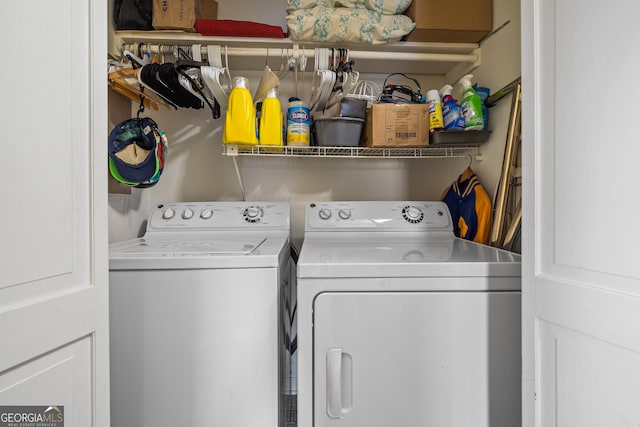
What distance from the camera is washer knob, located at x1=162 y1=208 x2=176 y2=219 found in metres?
1.77

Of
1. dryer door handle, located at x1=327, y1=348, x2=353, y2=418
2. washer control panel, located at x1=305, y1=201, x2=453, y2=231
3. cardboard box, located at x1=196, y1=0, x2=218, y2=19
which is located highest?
cardboard box, located at x1=196, y1=0, x2=218, y2=19

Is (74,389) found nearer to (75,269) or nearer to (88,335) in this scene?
(88,335)

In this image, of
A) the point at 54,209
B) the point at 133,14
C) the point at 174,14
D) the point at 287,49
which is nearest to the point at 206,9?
the point at 174,14

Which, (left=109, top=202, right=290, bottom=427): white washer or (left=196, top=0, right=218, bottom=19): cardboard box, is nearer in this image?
(left=109, top=202, right=290, bottom=427): white washer

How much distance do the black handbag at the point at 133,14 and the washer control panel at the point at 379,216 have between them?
4.09 ft

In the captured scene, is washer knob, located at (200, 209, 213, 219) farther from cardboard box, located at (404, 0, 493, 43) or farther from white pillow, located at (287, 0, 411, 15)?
cardboard box, located at (404, 0, 493, 43)

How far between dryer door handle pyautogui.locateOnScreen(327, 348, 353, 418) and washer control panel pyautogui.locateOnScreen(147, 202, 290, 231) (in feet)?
2.88

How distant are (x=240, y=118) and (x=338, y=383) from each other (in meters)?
1.19

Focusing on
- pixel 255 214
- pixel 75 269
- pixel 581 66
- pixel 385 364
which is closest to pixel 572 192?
pixel 581 66

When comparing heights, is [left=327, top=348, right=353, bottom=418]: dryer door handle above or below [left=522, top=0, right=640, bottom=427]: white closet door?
below

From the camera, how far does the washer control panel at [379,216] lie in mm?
1789

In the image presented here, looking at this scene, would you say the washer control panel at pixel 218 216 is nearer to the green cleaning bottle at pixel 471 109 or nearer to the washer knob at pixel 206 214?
the washer knob at pixel 206 214

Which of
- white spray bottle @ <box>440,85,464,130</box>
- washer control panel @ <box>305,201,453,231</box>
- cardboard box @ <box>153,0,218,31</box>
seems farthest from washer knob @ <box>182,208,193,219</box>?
white spray bottle @ <box>440,85,464,130</box>

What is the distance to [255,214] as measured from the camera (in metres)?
1.79
